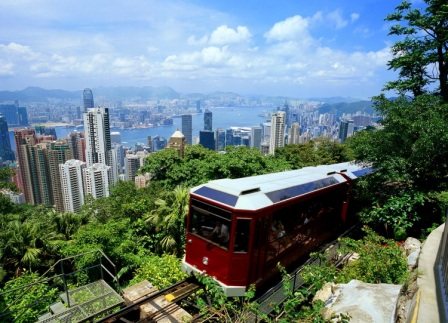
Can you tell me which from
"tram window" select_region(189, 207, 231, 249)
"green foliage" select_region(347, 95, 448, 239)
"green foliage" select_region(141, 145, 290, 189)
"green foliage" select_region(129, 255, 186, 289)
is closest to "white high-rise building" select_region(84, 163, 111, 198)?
"green foliage" select_region(141, 145, 290, 189)

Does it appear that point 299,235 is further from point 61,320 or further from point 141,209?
point 141,209

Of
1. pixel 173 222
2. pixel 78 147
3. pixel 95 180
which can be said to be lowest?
pixel 78 147

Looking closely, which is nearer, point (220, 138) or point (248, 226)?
point (248, 226)

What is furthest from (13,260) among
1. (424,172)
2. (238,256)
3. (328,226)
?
(424,172)

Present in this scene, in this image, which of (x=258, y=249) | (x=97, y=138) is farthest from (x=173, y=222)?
(x=97, y=138)

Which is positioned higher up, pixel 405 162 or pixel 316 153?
pixel 405 162

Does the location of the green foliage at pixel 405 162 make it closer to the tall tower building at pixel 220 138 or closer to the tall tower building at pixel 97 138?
the tall tower building at pixel 97 138

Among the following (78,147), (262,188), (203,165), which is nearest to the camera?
(262,188)

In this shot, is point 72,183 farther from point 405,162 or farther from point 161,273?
point 405,162
